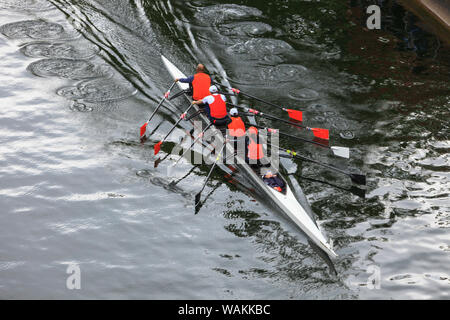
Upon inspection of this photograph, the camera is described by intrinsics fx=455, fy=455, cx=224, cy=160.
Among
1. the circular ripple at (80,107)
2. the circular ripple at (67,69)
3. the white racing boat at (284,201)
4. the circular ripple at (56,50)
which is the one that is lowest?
the white racing boat at (284,201)

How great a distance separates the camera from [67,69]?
66.8 feet

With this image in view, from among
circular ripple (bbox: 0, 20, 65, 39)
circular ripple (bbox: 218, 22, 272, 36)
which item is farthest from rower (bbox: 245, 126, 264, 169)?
circular ripple (bbox: 0, 20, 65, 39)

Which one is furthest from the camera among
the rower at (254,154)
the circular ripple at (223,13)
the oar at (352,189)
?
the circular ripple at (223,13)

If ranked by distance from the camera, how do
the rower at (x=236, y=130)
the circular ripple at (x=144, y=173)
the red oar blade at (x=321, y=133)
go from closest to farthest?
the rower at (x=236, y=130)
the circular ripple at (x=144, y=173)
the red oar blade at (x=321, y=133)

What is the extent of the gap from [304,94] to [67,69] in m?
10.6

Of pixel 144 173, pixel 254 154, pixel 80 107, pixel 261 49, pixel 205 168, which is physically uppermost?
pixel 261 49

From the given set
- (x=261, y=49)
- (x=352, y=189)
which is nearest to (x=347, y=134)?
(x=352, y=189)

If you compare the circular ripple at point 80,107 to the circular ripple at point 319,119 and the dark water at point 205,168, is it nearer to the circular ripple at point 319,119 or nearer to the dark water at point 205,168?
the dark water at point 205,168

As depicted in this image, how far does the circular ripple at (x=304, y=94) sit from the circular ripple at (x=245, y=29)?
520 centimetres

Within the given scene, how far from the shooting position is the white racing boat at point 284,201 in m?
12.5

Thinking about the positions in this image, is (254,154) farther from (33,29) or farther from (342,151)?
(33,29)

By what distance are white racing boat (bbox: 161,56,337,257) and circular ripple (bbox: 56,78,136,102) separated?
6.25m

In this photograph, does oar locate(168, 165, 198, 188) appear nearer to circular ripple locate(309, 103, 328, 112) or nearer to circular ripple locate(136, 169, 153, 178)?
circular ripple locate(136, 169, 153, 178)

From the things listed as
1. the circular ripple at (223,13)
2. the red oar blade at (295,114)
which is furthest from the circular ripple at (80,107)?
the circular ripple at (223,13)
